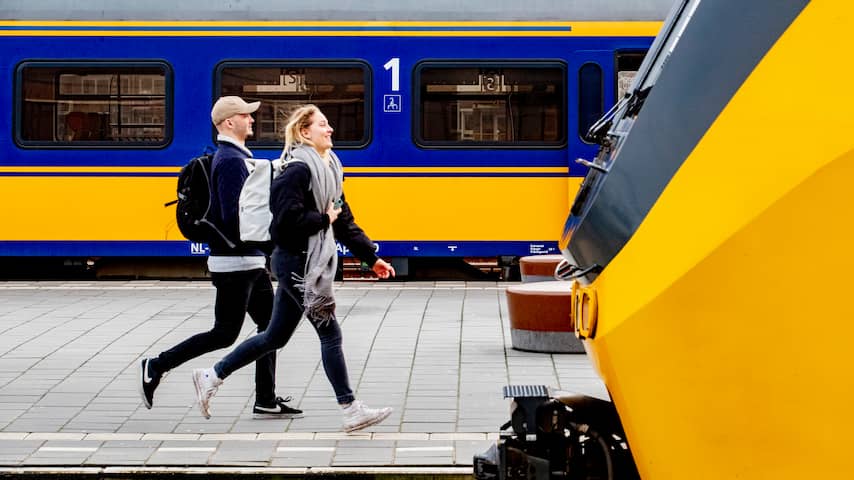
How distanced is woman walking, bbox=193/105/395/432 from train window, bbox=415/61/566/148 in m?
7.91

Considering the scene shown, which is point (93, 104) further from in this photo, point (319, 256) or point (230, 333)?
point (319, 256)

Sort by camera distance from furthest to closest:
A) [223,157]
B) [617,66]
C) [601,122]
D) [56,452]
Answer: [617,66], [223,157], [56,452], [601,122]

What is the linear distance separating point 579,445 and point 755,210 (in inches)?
58.3

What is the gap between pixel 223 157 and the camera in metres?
7.11

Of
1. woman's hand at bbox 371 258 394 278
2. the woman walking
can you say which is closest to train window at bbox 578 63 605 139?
woman's hand at bbox 371 258 394 278

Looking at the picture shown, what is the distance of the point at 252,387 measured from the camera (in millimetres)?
8016

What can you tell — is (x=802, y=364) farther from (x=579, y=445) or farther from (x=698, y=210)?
(x=579, y=445)

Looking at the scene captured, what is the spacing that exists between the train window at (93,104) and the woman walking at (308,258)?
8.30 meters

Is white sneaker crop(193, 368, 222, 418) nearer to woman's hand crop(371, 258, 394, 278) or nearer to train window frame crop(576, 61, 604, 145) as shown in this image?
woman's hand crop(371, 258, 394, 278)

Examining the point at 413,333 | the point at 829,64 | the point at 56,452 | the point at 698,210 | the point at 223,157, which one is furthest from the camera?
the point at 413,333

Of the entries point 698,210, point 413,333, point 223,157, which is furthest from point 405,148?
point 698,210

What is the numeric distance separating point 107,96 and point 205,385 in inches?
336

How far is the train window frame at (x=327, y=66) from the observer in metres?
14.6

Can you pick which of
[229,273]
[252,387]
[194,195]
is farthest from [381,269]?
[252,387]
